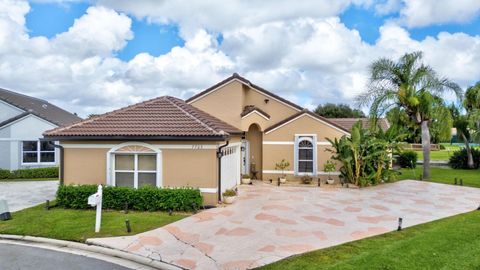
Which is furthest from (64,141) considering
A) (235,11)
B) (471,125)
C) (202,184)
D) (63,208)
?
(471,125)

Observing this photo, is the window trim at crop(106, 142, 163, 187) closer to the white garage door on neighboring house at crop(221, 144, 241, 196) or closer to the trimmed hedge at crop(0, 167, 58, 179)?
the white garage door on neighboring house at crop(221, 144, 241, 196)

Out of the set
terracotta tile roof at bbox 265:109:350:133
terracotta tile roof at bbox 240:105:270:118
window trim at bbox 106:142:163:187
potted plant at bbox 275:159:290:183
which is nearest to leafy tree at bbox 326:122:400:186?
terracotta tile roof at bbox 265:109:350:133

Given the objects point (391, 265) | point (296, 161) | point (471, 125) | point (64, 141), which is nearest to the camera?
point (391, 265)

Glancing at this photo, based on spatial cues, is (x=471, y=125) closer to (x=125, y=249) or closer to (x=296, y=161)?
(x=296, y=161)

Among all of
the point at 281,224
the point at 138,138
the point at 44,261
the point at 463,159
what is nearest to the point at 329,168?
the point at 281,224

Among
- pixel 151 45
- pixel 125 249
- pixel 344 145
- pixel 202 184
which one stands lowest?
pixel 125 249

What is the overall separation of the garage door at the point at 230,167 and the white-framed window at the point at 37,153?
15.6 metres

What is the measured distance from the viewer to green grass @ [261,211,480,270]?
7227 millimetres

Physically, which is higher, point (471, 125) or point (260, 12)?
point (260, 12)

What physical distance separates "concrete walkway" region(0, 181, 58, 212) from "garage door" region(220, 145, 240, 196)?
8524 mm

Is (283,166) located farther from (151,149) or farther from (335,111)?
(335,111)

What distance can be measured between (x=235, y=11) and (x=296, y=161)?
998 centimetres

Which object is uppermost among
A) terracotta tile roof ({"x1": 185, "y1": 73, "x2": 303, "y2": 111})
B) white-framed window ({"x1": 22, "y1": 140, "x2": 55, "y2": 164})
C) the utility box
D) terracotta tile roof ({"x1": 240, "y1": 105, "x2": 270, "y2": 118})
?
terracotta tile roof ({"x1": 185, "y1": 73, "x2": 303, "y2": 111})

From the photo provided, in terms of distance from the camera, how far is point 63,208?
44.7 ft
